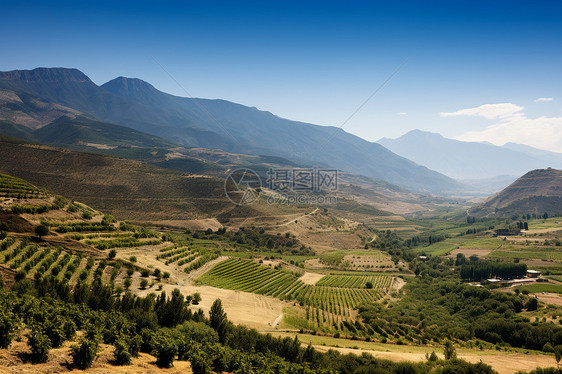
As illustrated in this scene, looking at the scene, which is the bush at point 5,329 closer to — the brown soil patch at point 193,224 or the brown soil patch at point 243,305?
the brown soil patch at point 243,305

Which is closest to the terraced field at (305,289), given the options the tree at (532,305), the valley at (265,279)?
the valley at (265,279)

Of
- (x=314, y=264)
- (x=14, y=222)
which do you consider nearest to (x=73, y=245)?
(x=14, y=222)

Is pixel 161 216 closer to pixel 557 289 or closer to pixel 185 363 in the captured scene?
pixel 185 363

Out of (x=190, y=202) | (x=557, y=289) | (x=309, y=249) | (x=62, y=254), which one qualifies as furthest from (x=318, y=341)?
(x=190, y=202)

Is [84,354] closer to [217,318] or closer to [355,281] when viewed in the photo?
[217,318]

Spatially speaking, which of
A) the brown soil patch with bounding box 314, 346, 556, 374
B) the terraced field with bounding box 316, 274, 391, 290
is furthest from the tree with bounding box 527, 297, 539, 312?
the terraced field with bounding box 316, 274, 391, 290

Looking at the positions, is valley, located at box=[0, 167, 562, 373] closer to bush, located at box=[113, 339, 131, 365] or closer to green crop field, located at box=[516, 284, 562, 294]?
green crop field, located at box=[516, 284, 562, 294]

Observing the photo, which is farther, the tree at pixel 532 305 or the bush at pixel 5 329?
the tree at pixel 532 305
